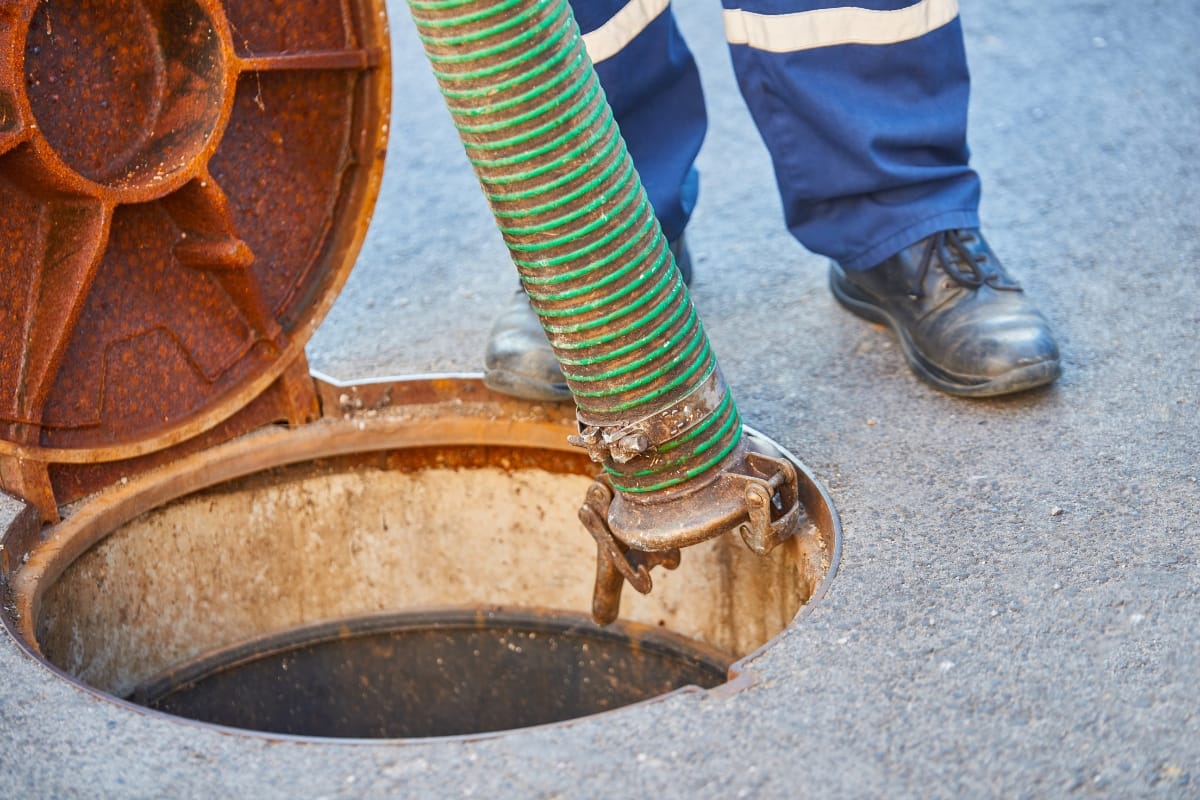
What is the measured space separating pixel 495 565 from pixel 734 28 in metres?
1.18

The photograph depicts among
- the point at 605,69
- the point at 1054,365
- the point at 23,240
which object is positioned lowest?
the point at 1054,365

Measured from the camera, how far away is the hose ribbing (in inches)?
62.5

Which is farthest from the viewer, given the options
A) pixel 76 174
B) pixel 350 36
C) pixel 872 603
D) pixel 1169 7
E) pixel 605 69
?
pixel 1169 7

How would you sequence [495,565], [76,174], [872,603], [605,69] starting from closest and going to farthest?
1. [872,603]
2. [76,174]
3. [605,69]
4. [495,565]

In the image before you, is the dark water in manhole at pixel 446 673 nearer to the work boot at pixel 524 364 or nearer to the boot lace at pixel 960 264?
the work boot at pixel 524 364

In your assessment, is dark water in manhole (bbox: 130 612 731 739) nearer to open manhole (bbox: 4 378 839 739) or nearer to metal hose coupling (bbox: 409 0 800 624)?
open manhole (bbox: 4 378 839 739)

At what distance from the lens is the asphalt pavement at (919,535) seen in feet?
4.86

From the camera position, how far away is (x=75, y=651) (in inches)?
86.7

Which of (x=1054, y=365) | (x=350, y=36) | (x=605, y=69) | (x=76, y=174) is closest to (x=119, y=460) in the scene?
(x=76, y=174)

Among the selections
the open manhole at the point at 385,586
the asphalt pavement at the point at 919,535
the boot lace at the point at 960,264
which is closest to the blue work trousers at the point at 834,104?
Answer: the boot lace at the point at 960,264

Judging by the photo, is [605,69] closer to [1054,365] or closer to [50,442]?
[1054,365]

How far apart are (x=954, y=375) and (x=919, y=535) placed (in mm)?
504

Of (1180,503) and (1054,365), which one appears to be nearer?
(1180,503)

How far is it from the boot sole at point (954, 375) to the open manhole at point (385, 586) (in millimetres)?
404
